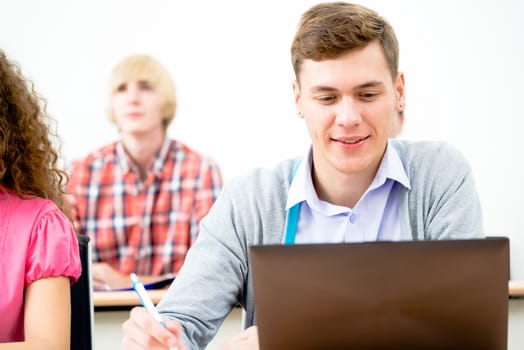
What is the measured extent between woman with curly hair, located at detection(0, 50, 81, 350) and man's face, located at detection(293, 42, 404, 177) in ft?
1.86

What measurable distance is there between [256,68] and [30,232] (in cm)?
203

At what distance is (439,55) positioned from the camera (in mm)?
3469

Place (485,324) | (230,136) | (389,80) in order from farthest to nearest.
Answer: (230,136)
(389,80)
(485,324)

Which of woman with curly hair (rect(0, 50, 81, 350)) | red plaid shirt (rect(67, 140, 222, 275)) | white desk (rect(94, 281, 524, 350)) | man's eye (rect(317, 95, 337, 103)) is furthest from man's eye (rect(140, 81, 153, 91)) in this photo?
man's eye (rect(317, 95, 337, 103))

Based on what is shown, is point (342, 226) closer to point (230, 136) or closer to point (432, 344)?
point (432, 344)

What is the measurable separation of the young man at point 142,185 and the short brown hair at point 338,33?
6.03 ft

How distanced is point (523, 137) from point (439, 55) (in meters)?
0.54

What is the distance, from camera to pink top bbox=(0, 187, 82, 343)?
152cm

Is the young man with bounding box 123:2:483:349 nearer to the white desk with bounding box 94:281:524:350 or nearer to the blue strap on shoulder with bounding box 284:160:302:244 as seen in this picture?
the blue strap on shoulder with bounding box 284:160:302:244

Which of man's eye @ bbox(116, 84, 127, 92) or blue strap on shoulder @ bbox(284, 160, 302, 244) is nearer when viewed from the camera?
blue strap on shoulder @ bbox(284, 160, 302, 244)

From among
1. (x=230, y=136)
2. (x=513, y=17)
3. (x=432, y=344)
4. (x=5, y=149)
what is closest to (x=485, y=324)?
(x=432, y=344)

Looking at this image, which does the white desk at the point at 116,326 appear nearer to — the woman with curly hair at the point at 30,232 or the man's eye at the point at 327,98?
the woman with curly hair at the point at 30,232

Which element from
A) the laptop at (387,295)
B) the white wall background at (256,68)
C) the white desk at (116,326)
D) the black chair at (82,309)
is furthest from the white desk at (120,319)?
the laptop at (387,295)

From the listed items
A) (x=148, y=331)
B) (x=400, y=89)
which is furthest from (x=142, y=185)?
(x=148, y=331)
